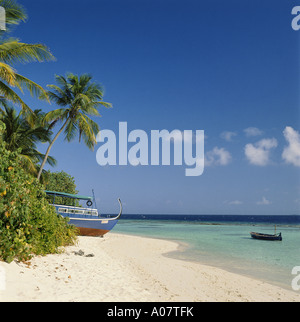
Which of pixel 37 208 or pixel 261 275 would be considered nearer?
pixel 37 208

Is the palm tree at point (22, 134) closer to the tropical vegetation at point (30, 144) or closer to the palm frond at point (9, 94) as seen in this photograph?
the tropical vegetation at point (30, 144)

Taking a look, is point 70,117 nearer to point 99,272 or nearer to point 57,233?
point 57,233

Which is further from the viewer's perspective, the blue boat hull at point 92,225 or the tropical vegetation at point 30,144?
the blue boat hull at point 92,225

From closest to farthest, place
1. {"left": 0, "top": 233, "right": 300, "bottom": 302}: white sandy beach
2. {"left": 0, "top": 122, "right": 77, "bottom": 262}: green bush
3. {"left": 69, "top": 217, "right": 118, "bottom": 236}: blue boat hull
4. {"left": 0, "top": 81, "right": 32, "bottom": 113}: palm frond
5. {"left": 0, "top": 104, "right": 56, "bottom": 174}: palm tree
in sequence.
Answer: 1. {"left": 0, "top": 233, "right": 300, "bottom": 302}: white sandy beach
2. {"left": 0, "top": 122, "right": 77, "bottom": 262}: green bush
3. {"left": 0, "top": 81, "right": 32, "bottom": 113}: palm frond
4. {"left": 0, "top": 104, "right": 56, "bottom": 174}: palm tree
5. {"left": 69, "top": 217, "right": 118, "bottom": 236}: blue boat hull

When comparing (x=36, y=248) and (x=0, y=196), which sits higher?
(x=0, y=196)

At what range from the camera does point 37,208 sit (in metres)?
7.99

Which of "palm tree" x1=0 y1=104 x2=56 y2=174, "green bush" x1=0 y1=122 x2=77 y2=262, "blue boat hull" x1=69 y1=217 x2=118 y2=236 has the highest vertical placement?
"palm tree" x1=0 y1=104 x2=56 y2=174

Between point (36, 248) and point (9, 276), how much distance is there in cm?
233

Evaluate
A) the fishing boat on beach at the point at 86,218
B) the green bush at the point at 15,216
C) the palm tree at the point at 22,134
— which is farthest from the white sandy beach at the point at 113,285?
the palm tree at the point at 22,134

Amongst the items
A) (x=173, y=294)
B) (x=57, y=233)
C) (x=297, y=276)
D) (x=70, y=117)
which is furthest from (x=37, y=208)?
(x=70, y=117)

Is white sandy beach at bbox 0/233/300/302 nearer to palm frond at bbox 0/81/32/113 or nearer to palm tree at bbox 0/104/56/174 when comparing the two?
palm frond at bbox 0/81/32/113

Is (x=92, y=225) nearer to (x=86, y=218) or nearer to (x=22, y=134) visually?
(x=86, y=218)

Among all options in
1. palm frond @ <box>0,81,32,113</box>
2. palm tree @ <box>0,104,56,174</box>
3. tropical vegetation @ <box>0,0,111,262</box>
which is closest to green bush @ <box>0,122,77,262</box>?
tropical vegetation @ <box>0,0,111,262</box>

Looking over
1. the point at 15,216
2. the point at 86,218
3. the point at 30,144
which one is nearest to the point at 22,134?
the point at 30,144
